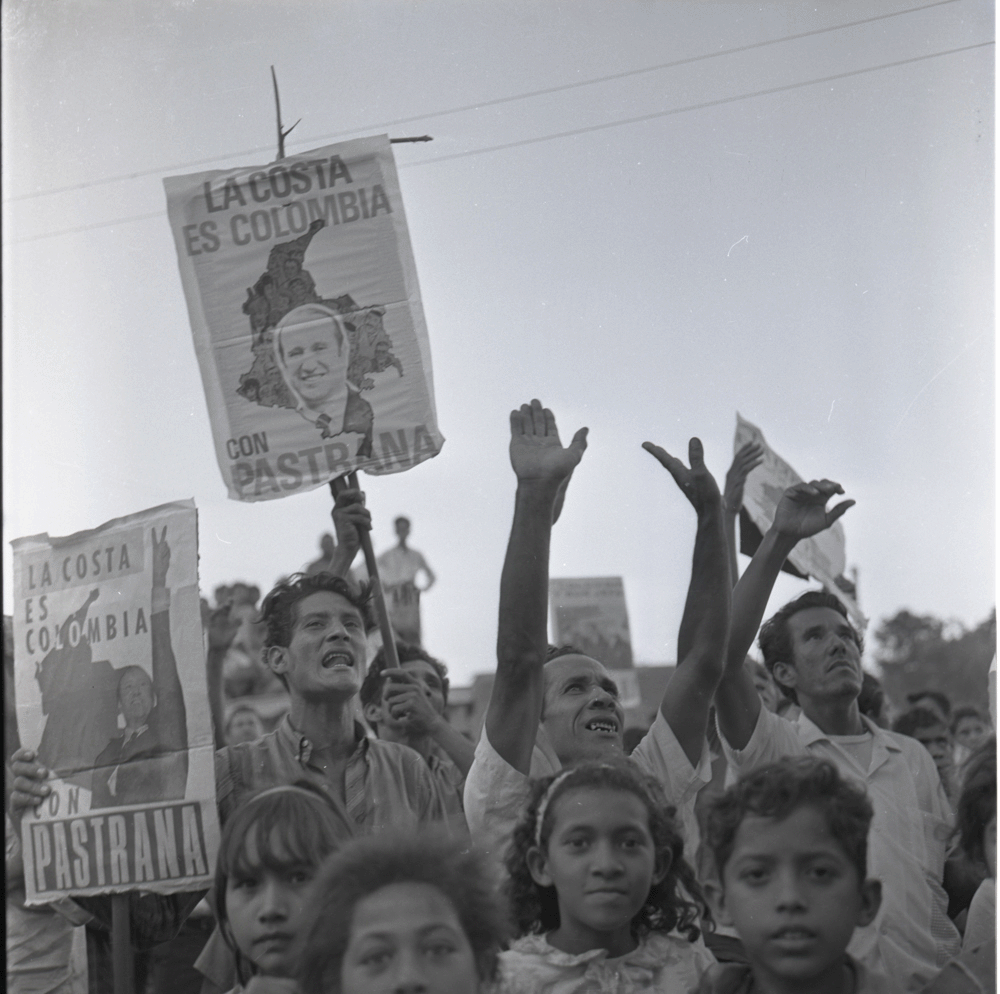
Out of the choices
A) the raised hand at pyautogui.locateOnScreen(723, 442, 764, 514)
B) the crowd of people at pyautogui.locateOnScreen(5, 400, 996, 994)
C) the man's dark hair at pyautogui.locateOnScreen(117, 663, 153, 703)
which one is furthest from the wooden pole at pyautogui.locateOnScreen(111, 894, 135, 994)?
the raised hand at pyautogui.locateOnScreen(723, 442, 764, 514)

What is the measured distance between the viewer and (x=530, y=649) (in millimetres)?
2523

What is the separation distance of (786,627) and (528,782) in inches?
Answer: 29.8

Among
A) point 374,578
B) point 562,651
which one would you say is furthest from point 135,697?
point 562,651

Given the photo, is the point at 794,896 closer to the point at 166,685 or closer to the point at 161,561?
the point at 166,685

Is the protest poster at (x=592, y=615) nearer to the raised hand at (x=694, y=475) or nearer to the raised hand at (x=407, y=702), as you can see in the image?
the raised hand at (x=694, y=475)

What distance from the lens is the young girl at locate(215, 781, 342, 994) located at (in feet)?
A: 7.23

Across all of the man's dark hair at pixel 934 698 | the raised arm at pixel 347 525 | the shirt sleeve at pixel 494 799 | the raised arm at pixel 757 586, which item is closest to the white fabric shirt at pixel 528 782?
the shirt sleeve at pixel 494 799

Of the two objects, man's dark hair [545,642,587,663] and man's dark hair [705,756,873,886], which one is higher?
man's dark hair [545,642,587,663]

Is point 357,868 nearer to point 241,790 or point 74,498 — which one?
point 241,790

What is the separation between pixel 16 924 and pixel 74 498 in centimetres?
96

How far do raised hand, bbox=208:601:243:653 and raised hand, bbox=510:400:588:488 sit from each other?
2.90ft

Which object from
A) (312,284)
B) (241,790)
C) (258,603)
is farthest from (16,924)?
(312,284)

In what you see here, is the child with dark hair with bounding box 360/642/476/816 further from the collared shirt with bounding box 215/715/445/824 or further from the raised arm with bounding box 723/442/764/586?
the raised arm with bounding box 723/442/764/586

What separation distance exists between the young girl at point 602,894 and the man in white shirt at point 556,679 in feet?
0.59
